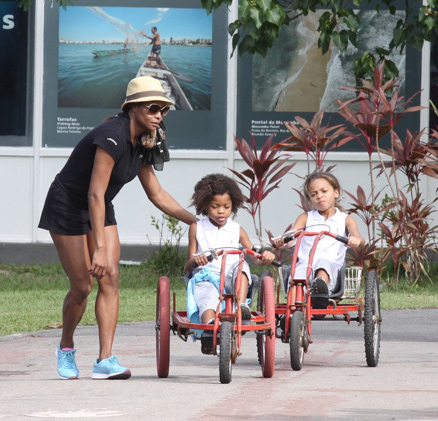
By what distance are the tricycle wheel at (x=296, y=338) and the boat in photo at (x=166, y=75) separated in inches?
348

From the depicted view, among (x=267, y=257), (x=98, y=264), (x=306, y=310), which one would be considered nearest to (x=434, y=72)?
(x=306, y=310)

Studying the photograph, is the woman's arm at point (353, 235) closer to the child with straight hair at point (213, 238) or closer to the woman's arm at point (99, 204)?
the child with straight hair at point (213, 238)

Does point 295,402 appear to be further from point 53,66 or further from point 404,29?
point 53,66

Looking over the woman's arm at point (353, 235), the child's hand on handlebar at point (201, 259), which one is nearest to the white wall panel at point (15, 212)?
the woman's arm at point (353, 235)

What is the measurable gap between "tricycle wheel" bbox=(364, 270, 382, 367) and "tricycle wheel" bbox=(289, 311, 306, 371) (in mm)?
415

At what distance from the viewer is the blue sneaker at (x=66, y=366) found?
739cm

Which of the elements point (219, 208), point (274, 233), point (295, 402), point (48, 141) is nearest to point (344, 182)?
point (274, 233)

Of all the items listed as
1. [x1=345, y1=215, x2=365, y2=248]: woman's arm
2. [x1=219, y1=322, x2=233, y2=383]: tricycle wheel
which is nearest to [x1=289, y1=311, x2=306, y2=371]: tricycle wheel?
[x1=345, y1=215, x2=365, y2=248]: woman's arm

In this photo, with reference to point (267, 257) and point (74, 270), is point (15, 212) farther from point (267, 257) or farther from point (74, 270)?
point (267, 257)

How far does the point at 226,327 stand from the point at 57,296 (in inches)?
240

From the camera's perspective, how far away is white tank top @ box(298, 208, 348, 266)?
8289 mm

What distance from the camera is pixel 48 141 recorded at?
53.7ft

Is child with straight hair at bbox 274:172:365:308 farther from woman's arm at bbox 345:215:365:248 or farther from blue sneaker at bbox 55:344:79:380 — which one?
blue sneaker at bbox 55:344:79:380

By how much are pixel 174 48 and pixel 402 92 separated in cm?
302
